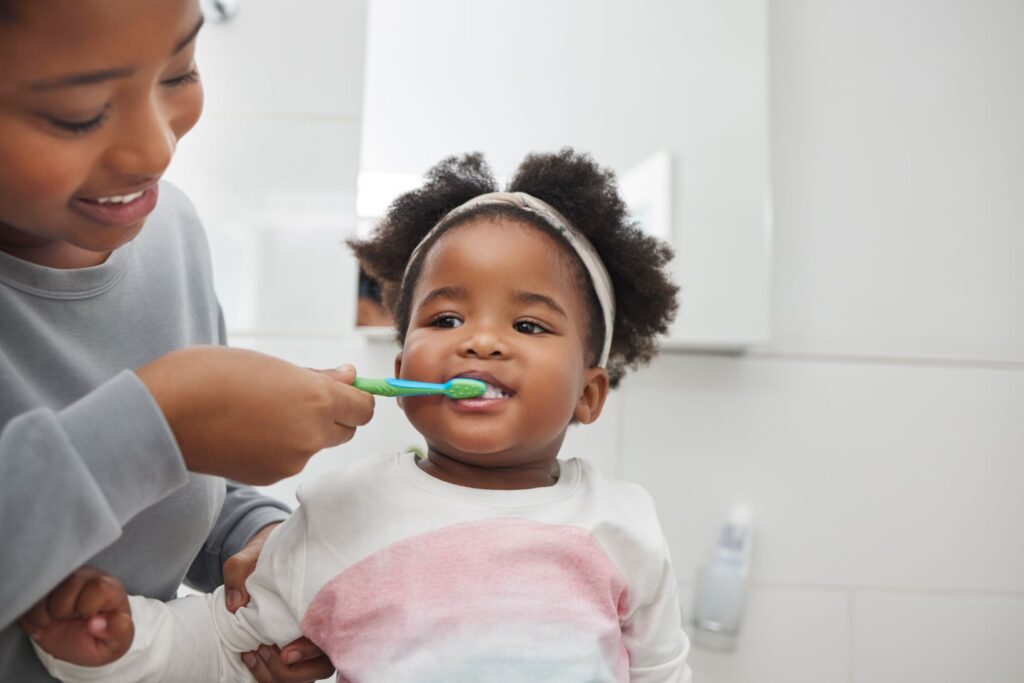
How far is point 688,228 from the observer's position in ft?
4.49

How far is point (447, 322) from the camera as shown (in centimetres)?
76

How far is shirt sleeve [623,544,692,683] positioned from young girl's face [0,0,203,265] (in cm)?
51

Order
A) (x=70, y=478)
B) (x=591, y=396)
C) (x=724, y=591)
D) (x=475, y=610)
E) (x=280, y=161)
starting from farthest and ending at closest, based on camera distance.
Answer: (x=280, y=161) < (x=724, y=591) < (x=591, y=396) < (x=475, y=610) < (x=70, y=478)

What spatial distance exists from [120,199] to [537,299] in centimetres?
35

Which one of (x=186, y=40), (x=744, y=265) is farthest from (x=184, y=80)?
(x=744, y=265)

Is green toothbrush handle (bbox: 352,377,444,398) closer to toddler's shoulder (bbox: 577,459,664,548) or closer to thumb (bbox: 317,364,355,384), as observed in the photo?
thumb (bbox: 317,364,355,384)

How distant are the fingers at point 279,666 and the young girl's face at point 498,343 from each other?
0.66ft

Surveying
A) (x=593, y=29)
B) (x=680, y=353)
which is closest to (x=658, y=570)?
(x=680, y=353)

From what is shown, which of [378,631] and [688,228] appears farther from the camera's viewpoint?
[688,228]

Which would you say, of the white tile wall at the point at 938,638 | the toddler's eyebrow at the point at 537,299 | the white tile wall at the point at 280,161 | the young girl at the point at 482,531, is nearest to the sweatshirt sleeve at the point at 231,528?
the young girl at the point at 482,531

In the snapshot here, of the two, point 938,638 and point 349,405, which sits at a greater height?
point 349,405

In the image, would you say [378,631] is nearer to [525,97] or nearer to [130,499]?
[130,499]

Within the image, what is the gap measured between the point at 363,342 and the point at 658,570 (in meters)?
0.75

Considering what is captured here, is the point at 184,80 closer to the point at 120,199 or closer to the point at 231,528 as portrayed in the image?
the point at 120,199
